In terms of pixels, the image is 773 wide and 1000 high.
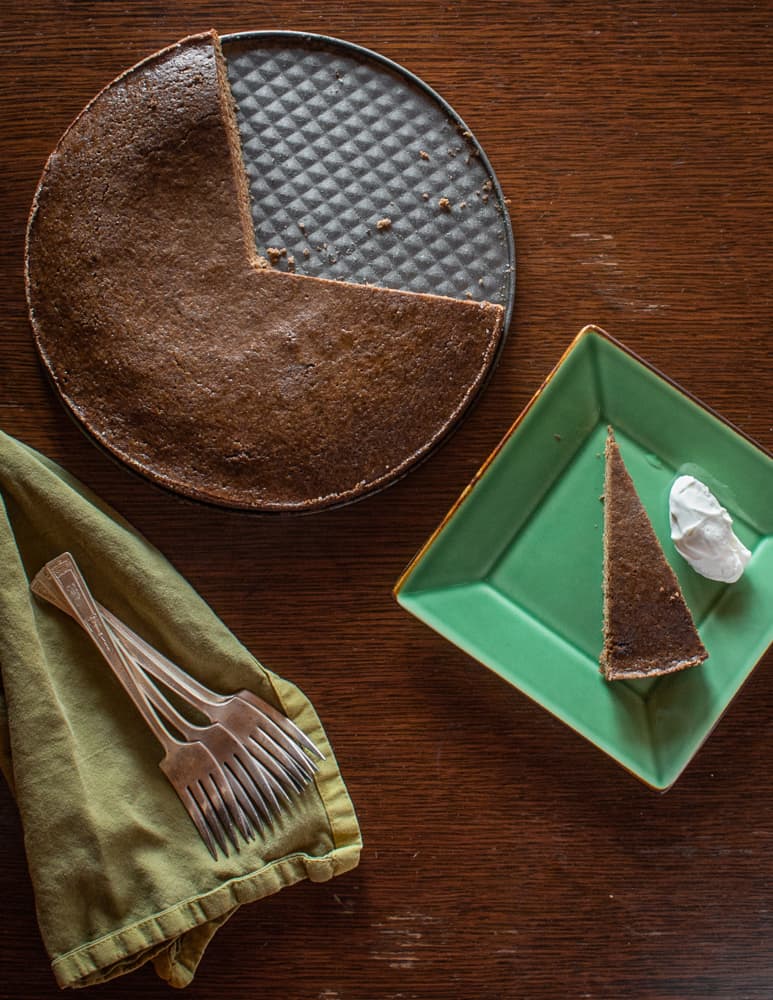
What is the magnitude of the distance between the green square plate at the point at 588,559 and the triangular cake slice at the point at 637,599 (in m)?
0.05

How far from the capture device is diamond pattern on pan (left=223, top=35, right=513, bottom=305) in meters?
1.64

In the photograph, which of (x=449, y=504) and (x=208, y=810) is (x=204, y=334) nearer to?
(x=449, y=504)

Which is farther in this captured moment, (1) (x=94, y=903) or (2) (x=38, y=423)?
(2) (x=38, y=423)

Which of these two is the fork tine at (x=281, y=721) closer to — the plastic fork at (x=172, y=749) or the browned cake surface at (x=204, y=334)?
the plastic fork at (x=172, y=749)

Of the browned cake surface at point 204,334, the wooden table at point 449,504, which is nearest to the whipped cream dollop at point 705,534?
the wooden table at point 449,504

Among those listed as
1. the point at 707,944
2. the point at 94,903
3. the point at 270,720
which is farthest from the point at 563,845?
the point at 94,903

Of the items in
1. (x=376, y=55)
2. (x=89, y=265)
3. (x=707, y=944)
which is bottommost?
(x=707, y=944)

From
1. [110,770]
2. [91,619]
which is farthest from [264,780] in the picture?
[91,619]

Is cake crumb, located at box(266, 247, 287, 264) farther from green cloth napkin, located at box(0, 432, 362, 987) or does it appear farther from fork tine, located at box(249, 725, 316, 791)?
fork tine, located at box(249, 725, 316, 791)

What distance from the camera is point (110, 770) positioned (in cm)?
163

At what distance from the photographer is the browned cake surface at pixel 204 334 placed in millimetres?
1572

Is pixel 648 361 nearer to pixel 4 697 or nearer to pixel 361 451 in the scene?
pixel 361 451

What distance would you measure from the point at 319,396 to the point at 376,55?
63cm

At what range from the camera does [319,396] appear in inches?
62.0
